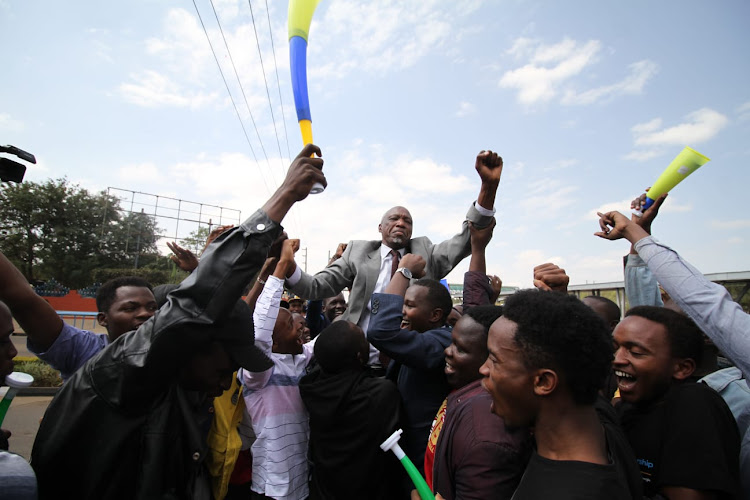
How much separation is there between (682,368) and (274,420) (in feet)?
7.65

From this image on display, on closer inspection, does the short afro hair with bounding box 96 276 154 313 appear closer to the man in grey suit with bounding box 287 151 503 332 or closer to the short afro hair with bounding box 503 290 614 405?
the man in grey suit with bounding box 287 151 503 332

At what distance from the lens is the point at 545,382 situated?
1.34m

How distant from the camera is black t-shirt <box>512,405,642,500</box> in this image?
116cm

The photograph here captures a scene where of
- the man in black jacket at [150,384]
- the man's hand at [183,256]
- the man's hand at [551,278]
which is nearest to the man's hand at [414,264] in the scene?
the man's hand at [551,278]

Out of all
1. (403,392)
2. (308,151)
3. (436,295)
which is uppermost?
(308,151)

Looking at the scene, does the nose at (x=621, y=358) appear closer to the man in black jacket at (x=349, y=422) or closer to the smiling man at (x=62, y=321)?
the man in black jacket at (x=349, y=422)

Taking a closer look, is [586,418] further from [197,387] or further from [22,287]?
[22,287]

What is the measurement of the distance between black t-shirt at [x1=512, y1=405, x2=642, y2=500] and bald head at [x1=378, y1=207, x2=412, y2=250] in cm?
222

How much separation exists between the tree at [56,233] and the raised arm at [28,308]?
A: 3390cm

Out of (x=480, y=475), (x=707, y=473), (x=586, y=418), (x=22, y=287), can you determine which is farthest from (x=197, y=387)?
(x=707, y=473)

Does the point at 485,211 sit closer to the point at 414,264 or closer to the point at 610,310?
the point at 414,264

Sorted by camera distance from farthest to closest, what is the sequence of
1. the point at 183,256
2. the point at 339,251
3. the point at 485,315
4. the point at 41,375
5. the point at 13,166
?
the point at 41,375
the point at 339,251
the point at 183,256
the point at 485,315
the point at 13,166

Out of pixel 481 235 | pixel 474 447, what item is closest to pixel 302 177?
pixel 474 447

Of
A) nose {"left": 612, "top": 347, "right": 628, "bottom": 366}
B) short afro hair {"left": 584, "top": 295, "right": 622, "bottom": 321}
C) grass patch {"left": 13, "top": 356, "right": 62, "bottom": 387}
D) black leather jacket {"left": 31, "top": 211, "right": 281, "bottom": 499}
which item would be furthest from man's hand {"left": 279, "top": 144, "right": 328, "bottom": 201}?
grass patch {"left": 13, "top": 356, "right": 62, "bottom": 387}
